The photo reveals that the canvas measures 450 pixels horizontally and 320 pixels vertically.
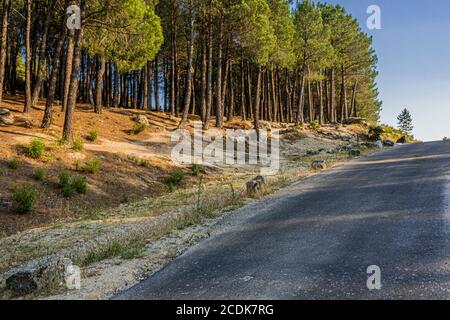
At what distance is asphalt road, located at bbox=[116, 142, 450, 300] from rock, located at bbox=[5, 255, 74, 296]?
1.15m

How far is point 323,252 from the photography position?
654cm

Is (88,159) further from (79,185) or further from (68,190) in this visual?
(68,190)

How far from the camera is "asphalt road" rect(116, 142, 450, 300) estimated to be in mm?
5152

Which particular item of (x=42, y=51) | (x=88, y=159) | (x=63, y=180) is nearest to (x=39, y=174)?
(x=63, y=180)

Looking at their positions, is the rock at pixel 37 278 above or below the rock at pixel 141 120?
below

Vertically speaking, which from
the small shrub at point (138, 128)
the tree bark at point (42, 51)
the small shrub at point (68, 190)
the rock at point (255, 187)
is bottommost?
the small shrub at point (68, 190)

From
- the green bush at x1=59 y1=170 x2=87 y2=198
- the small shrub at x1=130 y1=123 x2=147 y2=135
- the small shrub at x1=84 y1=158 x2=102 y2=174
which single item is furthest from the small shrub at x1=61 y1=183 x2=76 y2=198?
the small shrub at x1=130 y1=123 x2=147 y2=135

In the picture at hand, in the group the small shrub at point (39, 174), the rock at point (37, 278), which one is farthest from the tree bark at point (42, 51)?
the rock at point (37, 278)

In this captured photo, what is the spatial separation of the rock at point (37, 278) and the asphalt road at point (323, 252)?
1148 mm

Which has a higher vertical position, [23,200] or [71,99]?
[71,99]

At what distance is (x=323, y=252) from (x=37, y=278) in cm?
445

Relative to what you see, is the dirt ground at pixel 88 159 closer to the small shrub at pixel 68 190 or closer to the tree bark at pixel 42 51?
the small shrub at pixel 68 190

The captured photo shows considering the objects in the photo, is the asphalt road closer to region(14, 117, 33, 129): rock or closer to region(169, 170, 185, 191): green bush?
region(169, 170, 185, 191): green bush

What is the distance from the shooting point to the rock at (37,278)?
564 cm
